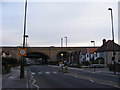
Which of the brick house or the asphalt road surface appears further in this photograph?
the brick house

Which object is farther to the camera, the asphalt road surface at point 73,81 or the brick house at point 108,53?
the brick house at point 108,53

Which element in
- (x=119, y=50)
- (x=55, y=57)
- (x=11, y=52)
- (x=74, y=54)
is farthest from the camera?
(x=74, y=54)

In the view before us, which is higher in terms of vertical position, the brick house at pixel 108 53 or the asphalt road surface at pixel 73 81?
the brick house at pixel 108 53

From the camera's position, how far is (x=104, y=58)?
9225 cm

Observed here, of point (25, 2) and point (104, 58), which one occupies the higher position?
point (25, 2)

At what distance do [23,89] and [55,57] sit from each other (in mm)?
100581

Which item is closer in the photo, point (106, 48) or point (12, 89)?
point (12, 89)

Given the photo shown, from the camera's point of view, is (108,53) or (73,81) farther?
(108,53)

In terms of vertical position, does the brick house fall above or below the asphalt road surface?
above

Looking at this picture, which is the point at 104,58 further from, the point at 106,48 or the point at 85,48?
the point at 85,48

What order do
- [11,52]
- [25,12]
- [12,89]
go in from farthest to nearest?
1. [11,52]
2. [25,12]
3. [12,89]

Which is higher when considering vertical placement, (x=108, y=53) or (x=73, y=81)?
(x=108, y=53)

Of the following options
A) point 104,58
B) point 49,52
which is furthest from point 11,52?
point 104,58

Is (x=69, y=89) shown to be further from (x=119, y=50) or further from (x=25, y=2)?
(x=119, y=50)
